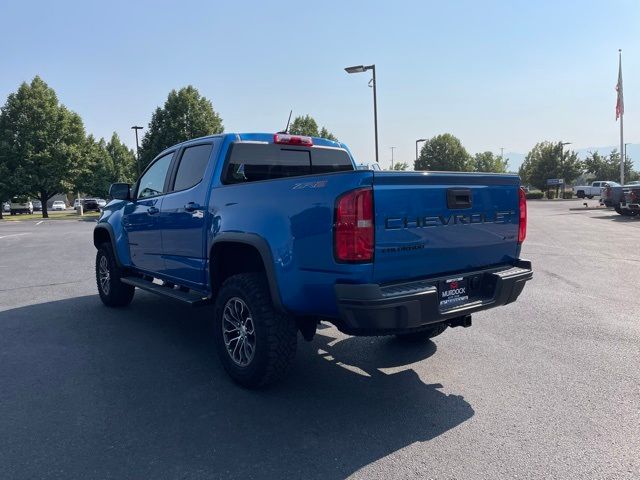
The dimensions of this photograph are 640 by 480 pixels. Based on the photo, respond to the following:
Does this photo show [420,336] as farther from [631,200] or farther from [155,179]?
[631,200]

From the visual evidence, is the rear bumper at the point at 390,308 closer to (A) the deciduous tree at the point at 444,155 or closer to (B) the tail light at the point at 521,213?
(B) the tail light at the point at 521,213

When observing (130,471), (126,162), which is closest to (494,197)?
(130,471)

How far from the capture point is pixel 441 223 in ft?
11.8

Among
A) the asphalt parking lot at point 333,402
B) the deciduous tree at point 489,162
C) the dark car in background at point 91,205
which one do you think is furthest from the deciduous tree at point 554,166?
the asphalt parking lot at point 333,402

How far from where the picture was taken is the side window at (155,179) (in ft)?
18.4

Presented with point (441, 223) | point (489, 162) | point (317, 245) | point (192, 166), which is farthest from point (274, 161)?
point (489, 162)

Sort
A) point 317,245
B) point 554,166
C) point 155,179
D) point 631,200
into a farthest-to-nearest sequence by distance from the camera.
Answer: point 554,166, point 631,200, point 155,179, point 317,245

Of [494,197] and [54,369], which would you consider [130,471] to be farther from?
[494,197]

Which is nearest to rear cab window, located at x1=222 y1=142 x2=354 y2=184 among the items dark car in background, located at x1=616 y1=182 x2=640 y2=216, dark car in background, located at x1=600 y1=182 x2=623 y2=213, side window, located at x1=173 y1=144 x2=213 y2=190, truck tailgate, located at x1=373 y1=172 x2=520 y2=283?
side window, located at x1=173 y1=144 x2=213 y2=190

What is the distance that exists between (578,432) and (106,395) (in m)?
3.38

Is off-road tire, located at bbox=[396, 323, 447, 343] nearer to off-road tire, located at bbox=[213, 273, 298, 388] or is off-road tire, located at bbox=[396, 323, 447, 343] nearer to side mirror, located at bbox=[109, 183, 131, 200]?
off-road tire, located at bbox=[213, 273, 298, 388]

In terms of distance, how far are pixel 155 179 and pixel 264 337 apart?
9.73ft

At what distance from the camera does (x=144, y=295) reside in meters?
7.79

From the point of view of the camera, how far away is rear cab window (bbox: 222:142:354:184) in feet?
15.3
